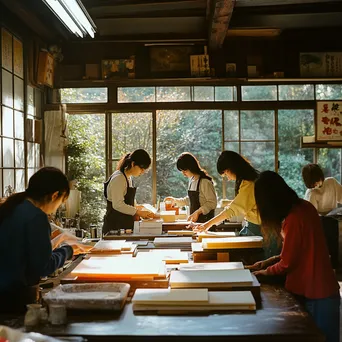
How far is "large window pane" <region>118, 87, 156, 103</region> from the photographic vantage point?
756 centimetres

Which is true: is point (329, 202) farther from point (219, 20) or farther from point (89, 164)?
point (89, 164)

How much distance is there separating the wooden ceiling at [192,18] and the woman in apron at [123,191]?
6.61 ft

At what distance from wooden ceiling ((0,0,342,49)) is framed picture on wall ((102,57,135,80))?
1.02 ft

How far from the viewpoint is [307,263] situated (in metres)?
2.54

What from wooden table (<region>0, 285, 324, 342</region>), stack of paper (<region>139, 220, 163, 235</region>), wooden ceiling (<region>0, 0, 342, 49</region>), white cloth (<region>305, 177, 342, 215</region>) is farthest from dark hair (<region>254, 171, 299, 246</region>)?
white cloth (<region>305, 177, 342, 215</region>)

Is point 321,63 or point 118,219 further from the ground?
point 321,63

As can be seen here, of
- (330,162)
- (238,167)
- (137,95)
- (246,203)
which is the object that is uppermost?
(137,95)

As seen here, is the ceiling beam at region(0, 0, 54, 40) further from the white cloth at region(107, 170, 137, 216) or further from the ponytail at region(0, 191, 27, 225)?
the ponytail at region(0, 191, 27, 225)

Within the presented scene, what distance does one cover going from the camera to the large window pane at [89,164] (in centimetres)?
755

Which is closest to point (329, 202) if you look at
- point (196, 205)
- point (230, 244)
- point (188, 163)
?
point (196, 205)

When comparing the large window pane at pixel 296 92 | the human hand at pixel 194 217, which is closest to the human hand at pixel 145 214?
the human hand at pixel 194 217

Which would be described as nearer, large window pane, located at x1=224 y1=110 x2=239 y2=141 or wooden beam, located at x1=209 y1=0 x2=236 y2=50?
wooden beam, located at x1=209 y1=0 x2=236 y2=50

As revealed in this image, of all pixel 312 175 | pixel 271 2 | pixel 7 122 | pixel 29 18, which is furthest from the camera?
pixel 312 175

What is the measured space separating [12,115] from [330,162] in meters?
4.51
